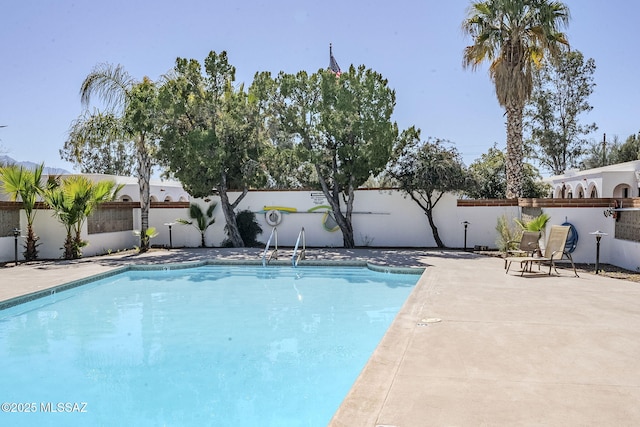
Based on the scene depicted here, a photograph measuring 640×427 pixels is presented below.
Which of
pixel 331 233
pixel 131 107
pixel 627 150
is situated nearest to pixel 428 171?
pixel 331 233

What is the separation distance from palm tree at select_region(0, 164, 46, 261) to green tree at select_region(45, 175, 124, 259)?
451mm

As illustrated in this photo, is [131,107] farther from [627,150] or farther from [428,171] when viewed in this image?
[627,150]

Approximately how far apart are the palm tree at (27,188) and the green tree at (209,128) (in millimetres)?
4132

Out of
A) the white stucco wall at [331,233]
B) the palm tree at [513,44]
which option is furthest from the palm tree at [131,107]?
the palm tree at [513,44]

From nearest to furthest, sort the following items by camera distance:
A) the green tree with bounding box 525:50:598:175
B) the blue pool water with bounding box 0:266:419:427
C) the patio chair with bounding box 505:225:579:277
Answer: the blue pool water with bounding box 0:266:419:427
the patio chair with bounding box 505:225:579:277
the green tree with bounding box 525:50:598:175

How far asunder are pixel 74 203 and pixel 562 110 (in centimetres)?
3262

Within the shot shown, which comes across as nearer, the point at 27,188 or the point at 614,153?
the point at 27,188

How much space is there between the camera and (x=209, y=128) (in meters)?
18.1

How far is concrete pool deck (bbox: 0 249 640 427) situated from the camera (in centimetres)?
421

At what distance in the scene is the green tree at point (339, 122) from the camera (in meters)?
17.5

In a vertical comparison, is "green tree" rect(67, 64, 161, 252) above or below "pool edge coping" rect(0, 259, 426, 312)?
above

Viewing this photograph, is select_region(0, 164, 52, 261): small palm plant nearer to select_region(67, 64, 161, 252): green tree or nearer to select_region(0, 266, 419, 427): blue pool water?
select_region(67, 64, 161, 252): green tree

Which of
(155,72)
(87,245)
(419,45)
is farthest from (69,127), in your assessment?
(419,45)

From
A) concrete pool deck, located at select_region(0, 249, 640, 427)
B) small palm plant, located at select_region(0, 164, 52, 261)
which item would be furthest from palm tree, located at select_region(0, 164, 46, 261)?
concrete pool deck, located at select_region(0, 249, 640, 427)
